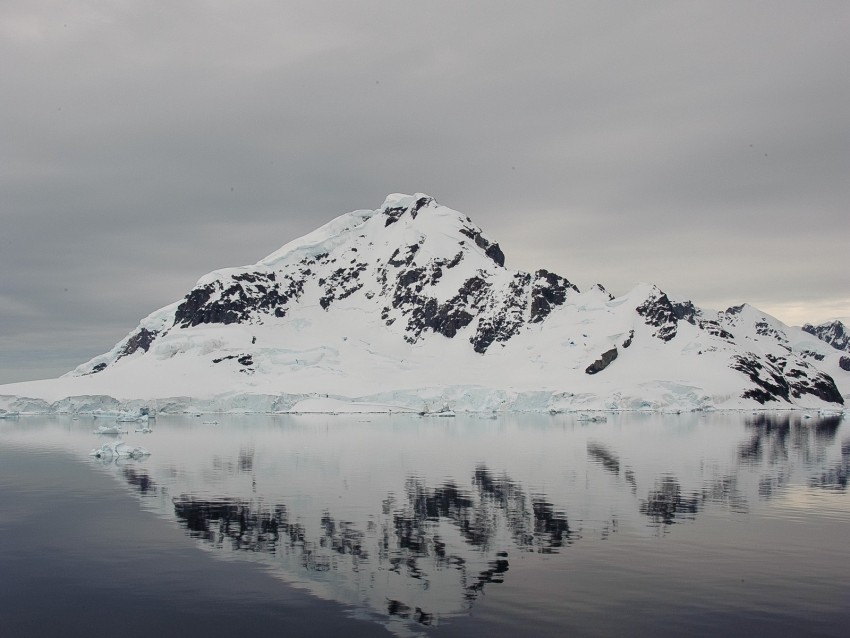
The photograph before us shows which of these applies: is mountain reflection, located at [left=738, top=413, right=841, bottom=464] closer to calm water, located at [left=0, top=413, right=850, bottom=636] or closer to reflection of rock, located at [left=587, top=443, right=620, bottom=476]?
calm water, located at [left=0, top=413, right=850, bottom=636]

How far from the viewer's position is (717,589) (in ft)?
84.2

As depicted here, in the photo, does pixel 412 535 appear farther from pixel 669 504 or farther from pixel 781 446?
pixel 781 446

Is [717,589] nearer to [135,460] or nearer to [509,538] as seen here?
[509,538]

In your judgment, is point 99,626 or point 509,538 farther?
point 509,538

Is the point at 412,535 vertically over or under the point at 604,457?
under

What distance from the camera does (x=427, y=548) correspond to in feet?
104

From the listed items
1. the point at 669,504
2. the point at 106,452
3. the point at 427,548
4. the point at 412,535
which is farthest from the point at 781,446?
the point at 106,452

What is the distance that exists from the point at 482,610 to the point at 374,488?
1095 inches

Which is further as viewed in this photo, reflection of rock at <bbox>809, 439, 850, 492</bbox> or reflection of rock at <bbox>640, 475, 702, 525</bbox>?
reflection of rock at <bbox>809, 439, 850, 492</bbox>

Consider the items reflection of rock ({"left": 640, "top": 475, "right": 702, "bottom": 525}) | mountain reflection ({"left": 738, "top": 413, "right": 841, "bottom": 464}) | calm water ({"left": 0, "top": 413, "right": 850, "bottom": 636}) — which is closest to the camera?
calm water ({"left": 0, "top": 413, "right": 850, "bottom": 636})

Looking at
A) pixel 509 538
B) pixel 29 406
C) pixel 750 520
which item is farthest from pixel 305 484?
pixel 29 406

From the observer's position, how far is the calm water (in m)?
22.8

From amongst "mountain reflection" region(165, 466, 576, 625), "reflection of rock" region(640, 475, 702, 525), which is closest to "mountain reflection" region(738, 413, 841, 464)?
"reflection of rock" region(640, 475, 702, 525)

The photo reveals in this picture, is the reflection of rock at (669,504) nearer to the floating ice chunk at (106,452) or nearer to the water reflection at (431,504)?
the water reflection at (431,504)
